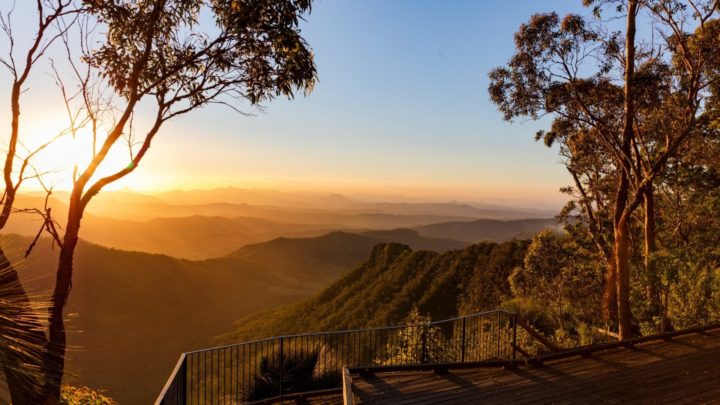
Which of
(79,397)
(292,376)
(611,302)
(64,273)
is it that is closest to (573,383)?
(292,376)

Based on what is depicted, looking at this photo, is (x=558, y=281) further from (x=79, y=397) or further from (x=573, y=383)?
(x=79, y=397)

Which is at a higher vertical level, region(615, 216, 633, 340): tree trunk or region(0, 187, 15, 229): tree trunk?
region(0, 187, 15, 229): tree trunk

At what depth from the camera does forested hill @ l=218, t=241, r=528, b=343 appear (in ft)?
125

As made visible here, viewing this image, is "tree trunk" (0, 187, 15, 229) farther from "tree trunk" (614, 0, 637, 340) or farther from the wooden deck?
"tree trunk" (614, 0, 637, 340)

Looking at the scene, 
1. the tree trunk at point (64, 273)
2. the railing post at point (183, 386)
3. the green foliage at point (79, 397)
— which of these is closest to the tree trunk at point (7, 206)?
the tree trunk at point (64, 273)

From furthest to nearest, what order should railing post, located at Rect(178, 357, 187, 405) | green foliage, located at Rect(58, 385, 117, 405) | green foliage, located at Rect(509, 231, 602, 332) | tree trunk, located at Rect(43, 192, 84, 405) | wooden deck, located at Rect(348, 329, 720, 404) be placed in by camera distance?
1. green foliage, located at Rect(509, 231, 602, 332)
2. green foliage, located at Rect(58, 385, 117, 405)
3. tree trunk, located at Rect(43, 192, 84, 405)
4. railing post, located at Rect(178, 357, 187, 405)
5. wooden deck, located at Rect(348, 329, 720, 404)

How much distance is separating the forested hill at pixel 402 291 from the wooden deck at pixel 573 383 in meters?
25.2

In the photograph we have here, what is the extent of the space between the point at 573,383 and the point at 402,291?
123ft

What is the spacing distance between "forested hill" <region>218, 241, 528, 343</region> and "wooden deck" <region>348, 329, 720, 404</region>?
2517 centimetres

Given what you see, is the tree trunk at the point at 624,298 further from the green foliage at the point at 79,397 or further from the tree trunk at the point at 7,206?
the tree trunk at the point at 7,206

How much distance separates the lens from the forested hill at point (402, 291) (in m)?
38.2

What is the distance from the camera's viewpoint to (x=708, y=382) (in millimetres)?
7344

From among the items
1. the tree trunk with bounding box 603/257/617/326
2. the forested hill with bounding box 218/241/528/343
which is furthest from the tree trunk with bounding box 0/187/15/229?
the forested hill with bounding box 218/241/528/343

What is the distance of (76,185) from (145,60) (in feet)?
9.64
